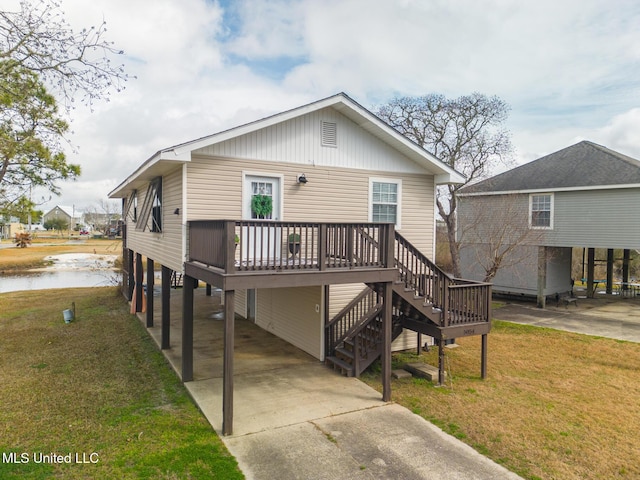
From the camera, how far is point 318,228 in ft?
24.3

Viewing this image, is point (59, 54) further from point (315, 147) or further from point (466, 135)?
point (466, 135)

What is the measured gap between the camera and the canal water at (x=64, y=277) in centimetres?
2684

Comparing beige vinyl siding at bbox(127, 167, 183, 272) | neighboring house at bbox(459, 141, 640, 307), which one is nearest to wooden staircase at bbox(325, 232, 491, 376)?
beige vinyl siding at bbox(127, 167, 183, 272)

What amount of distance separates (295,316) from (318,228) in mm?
4811

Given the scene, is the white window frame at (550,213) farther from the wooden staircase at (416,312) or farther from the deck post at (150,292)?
the deck post at (150,292)

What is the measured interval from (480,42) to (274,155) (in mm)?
7751

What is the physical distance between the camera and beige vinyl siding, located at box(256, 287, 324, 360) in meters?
10.4

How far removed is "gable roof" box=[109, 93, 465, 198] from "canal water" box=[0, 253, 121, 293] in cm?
1676

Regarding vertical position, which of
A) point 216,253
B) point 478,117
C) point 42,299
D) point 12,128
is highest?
point 478,117

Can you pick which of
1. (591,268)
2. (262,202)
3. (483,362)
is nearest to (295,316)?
(262,202)

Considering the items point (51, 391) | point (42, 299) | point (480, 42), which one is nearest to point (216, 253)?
point (51, 391)

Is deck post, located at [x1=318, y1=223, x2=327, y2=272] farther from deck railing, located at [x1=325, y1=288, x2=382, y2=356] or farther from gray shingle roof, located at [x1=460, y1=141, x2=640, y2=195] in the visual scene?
gray shingle roof, located at [x1=460, y1=141, x2=640, y2=195]

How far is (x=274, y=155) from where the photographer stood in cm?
949

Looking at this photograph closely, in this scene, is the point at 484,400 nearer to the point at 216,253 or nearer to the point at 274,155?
the point at 216,253
